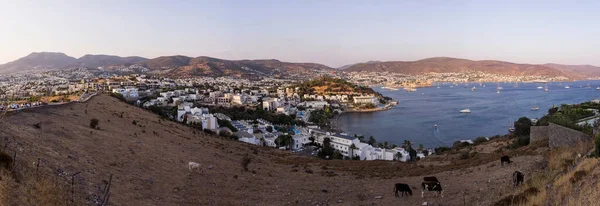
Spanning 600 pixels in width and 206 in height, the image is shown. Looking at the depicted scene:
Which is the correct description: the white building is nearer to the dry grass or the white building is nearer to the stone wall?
the stone wall

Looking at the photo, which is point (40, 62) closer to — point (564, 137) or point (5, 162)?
Answer: point (5, 162)

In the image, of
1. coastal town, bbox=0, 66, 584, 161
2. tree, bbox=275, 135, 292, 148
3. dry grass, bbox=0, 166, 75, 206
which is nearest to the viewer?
dry grass, bbox=0, 166, 75, 206

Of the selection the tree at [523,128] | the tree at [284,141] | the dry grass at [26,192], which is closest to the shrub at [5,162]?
the dry grass at [26,192]

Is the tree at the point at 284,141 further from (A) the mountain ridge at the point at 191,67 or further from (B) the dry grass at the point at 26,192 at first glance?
(A) the mountain ridge at the point at 191,67

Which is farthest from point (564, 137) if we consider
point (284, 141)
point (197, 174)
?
point (284, 141)

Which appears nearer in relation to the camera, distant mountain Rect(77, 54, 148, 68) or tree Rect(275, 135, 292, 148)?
tree Rect(275, 135, 292, 148)

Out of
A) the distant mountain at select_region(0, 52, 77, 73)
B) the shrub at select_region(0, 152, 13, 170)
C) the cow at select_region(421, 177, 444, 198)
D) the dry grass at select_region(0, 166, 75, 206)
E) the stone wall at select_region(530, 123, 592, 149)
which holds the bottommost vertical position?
the cow at select_region(421, 177, 444, 198)

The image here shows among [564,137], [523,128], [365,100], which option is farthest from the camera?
[365,100]

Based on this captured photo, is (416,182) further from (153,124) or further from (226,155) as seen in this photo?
(153,124)

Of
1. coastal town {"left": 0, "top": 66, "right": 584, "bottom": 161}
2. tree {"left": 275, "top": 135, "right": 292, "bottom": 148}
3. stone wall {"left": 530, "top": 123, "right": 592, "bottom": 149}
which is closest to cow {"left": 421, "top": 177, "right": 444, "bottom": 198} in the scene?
stone wall {"left": 530, "top": 123, "right": 592, "bottom": 149}
